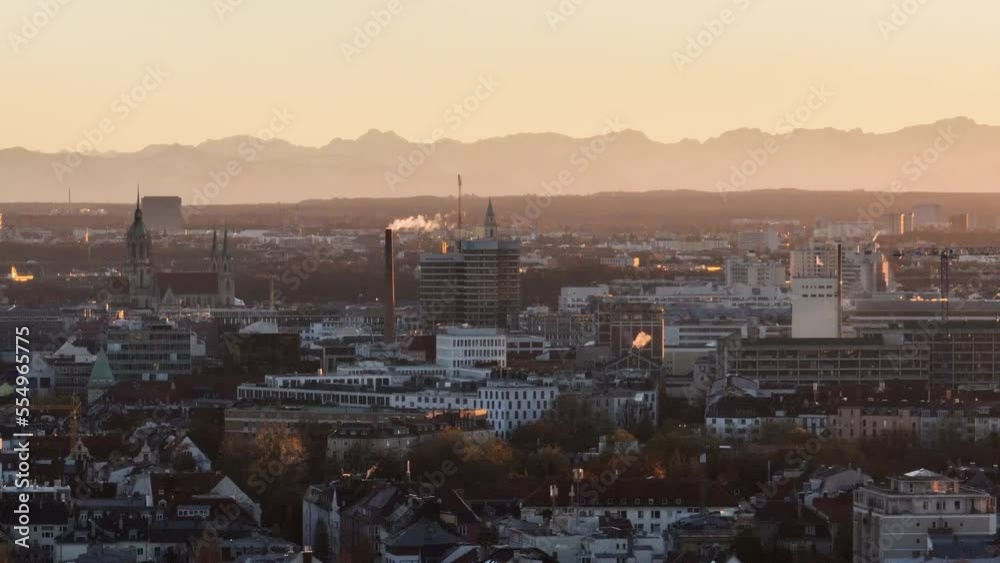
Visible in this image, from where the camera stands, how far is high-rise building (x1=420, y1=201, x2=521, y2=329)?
99.8 metres

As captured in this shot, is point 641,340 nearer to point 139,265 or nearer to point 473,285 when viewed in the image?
point 473,285

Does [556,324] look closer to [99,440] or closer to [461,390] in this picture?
[461,390]

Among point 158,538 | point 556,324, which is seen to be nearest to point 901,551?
point 158,538

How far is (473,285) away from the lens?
331 feet

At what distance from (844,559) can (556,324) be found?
2436 inches

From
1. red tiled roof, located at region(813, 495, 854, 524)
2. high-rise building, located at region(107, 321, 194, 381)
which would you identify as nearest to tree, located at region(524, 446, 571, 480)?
red tiled roof, located at region(813, 495, 854, 524)

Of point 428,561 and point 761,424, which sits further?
point 761,424

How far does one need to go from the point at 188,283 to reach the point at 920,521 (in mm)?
87853

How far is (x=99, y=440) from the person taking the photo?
58750 mm

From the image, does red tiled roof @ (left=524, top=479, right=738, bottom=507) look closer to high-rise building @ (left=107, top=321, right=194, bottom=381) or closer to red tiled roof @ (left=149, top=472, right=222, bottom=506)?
red tiled roof @ (left=149, top=472, right=222, bottom=506)

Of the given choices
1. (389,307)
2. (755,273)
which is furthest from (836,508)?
(755,273)

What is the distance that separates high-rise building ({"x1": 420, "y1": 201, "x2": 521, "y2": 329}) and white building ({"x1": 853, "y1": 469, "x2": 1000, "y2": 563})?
58.7 m

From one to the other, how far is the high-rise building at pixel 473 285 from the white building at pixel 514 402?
33.2m

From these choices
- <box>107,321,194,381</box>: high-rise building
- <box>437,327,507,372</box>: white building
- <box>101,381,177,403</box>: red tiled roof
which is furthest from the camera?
<box>107,321,194,381</box>: high-rise building
